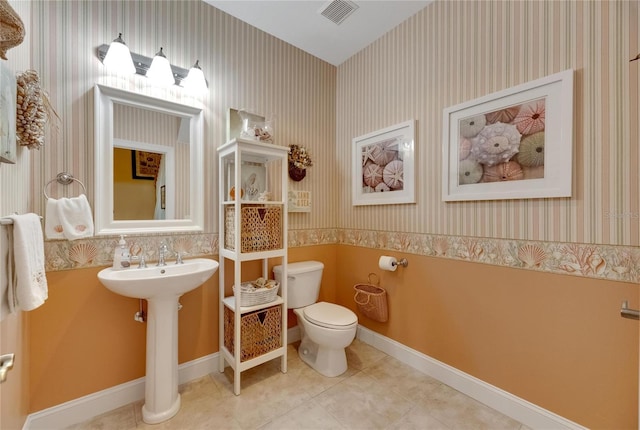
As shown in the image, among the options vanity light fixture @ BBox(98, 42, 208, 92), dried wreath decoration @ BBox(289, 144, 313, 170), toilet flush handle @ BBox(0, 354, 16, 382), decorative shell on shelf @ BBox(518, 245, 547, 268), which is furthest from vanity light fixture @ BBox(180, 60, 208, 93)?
decorative shell on shelf @ BBox(518, 245, 547, 268)

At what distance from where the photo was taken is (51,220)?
1405 mm

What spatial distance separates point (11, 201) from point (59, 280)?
580mm


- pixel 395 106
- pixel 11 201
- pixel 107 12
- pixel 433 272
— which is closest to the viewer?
pixel 11 201

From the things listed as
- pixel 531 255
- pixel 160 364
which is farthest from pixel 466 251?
pixel 160 364

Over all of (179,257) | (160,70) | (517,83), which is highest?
(160,70)

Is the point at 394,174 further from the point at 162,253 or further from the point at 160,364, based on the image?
the point at 160,364

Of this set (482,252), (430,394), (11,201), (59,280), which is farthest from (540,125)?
(59,280)

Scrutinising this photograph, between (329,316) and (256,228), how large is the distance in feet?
2.75

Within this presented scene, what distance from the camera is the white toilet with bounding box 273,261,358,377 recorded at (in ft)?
6.15

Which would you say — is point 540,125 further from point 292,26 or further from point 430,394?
point 292,26

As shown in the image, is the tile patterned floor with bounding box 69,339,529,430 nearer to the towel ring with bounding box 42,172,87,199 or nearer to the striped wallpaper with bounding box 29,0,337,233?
the striped wallpaper with bounding box 29,0,337,233

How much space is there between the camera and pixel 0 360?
0.70 meters

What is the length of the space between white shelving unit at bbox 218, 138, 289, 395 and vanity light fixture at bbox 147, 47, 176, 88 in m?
Result: 0.53

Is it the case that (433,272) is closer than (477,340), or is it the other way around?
(477,340)
